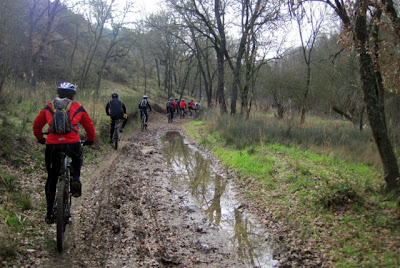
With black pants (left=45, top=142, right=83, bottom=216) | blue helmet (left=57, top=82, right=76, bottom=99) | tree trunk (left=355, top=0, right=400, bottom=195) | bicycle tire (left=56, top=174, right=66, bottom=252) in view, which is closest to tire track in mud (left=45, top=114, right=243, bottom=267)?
bicycle tire (left=56, top=174, right=66, bottom=252)

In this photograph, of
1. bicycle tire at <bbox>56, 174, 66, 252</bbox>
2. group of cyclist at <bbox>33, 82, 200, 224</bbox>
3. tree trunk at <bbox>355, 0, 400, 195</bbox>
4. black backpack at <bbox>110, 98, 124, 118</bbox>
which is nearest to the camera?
bicycle tire at <bbox>56, 174, 66, 252</bbox>

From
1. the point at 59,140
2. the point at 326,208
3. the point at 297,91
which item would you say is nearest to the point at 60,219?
the point at 59,140

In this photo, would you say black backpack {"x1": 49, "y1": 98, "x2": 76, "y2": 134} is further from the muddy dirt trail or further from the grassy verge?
the grassy verge

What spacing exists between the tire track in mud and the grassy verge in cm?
135

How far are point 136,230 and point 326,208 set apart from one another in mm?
3519

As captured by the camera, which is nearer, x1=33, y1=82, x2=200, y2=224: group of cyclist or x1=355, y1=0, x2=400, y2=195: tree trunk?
x1=33, y1=82, x2=200, y2=224: group of cyclist

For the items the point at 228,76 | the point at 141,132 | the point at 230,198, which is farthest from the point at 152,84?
the point at 230,198

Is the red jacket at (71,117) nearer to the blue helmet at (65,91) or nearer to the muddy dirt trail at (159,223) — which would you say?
the blue helmet at (65,91)

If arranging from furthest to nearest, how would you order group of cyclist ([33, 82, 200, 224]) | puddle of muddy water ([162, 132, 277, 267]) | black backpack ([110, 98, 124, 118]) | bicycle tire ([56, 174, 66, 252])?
black backpack ([110, 98, 124, 118]) < puddle of muddy water ([162, 132, 277, 267]) < group of cyclist ([33, 82, 200, 224]) < bicycle tire ([56, 174, 66, 252])

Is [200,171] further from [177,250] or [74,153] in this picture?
[74,153]

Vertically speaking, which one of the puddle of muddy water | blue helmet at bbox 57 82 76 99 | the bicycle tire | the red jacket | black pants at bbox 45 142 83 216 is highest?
blue helmet at bbox 57 82 76 99

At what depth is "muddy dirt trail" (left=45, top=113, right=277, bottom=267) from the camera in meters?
4.45

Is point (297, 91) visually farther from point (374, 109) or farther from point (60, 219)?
point (60, 219)

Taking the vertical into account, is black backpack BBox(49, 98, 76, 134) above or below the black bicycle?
above
